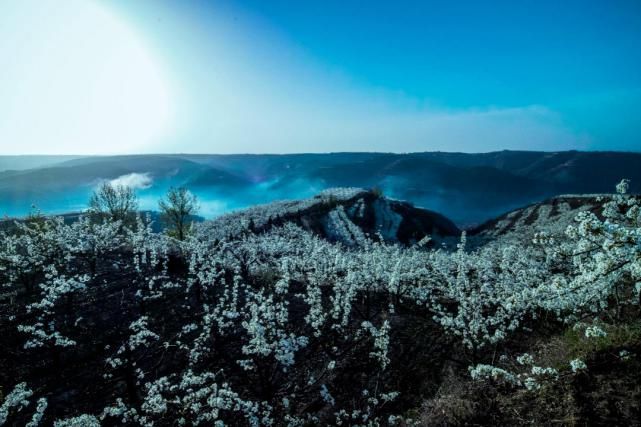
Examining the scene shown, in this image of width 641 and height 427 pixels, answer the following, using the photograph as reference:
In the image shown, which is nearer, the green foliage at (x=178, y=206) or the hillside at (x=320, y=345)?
the hillside at (x=320, y=345)

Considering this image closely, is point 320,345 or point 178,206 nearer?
point 320,345

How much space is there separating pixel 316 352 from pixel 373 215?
77136mm

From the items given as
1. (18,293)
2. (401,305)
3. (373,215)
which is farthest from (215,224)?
(401,305)

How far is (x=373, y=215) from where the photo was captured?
9438cm

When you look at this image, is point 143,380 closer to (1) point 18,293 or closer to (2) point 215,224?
(1) point 18,293

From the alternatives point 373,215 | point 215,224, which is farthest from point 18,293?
point 373,215

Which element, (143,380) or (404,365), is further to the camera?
(404,365)

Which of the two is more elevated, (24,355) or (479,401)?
(479,401)

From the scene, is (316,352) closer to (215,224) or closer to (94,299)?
(94,299)

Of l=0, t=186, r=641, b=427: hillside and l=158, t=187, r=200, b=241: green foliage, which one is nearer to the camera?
l=0, t=186, r=641, b=427: hillside

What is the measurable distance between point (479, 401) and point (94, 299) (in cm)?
2413

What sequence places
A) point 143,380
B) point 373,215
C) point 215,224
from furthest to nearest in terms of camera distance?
point 373,215 < point 215,224 < point 143,380

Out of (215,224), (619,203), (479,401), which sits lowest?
(215,224)

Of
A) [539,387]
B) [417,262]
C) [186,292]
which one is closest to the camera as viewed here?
[539,387]
